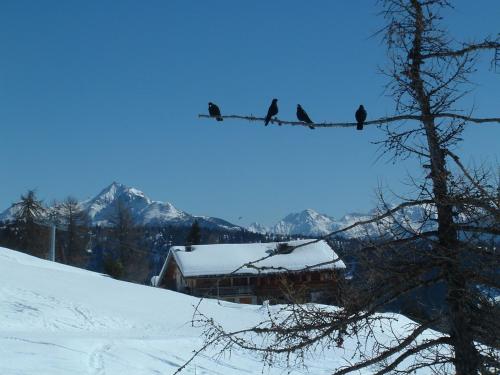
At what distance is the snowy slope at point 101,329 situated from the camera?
13.2 metres

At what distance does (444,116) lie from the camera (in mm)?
4203

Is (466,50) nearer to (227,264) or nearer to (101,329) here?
(101,329)

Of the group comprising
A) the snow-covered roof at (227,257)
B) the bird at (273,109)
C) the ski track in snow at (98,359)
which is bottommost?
the ski track in snow at (98,359)

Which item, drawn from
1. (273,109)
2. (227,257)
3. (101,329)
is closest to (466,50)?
(273,109)

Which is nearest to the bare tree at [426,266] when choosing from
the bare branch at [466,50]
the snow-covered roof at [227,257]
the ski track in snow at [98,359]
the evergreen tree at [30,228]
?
the bare branch at [466,50]

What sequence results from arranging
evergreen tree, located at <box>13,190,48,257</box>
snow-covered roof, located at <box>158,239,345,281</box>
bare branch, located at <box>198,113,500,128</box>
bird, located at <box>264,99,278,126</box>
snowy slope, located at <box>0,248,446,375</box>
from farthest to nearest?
evergreen tree, located at <box>13,190,48,257</box> → snow-covered roof, located at <box>158,239,345,281</box> → snowy slope, located at <box>0,248,446,375</box> → bird, located at <box>264,99,278,126</box> → bare branch, located at <box>198,113,500,128</box>

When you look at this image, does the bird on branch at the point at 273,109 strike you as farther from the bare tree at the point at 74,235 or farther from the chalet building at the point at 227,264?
the bare tree at the point at 74,235

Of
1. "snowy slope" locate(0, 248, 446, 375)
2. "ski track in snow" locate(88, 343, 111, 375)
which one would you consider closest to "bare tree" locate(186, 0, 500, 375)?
"snowy slope" locate(0, 248, 446, 375)

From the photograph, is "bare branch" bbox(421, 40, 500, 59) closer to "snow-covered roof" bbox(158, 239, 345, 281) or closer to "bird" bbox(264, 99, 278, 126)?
"bird" bbox(264, 99, 278, 126)

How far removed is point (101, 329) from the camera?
19266mm

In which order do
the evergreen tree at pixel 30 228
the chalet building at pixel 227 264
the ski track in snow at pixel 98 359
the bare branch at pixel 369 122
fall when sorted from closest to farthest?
the bare branch at pixel 369 122 < the ski track in snow at pixel 98 359 < the chalet building at pixel 227 264 < the evergreen tree at pixel 30 228

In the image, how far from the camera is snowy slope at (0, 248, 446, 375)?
13242 mm

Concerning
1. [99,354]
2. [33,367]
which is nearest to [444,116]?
[33,367]

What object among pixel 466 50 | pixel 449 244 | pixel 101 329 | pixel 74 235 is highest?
pixel 74 235
